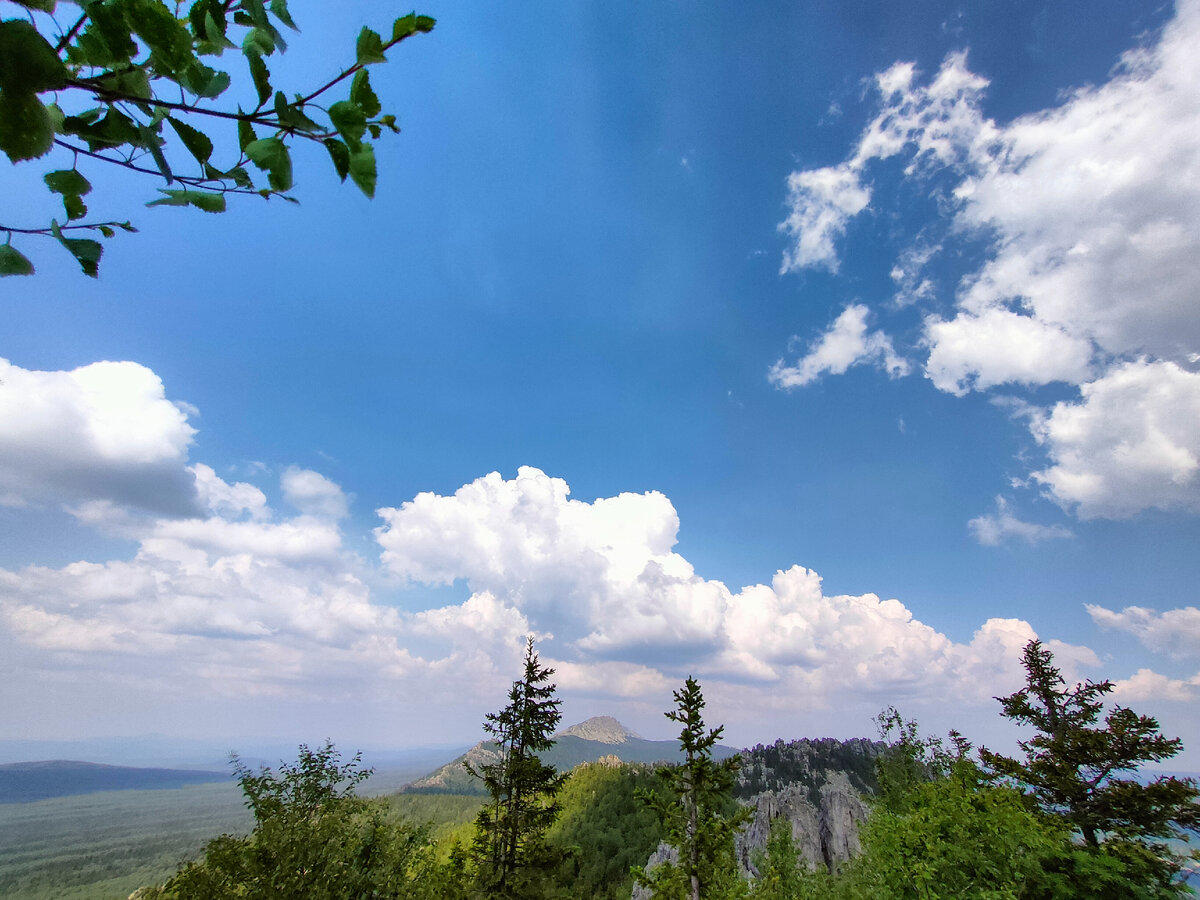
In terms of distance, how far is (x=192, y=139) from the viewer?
131 centimetres

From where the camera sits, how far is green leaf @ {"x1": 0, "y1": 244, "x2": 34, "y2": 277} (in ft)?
4.85

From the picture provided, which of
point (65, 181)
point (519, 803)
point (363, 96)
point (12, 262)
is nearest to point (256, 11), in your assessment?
point (363, 96)

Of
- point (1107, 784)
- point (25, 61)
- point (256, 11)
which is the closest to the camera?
point (25, 61)

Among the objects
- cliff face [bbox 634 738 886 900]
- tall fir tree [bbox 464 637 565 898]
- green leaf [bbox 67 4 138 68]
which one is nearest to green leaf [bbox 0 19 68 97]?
green leaf [bbox 67 4 138 68]

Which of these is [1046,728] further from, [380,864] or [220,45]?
[220,45]

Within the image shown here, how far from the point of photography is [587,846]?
99.2 m

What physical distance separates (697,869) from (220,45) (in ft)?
56.0

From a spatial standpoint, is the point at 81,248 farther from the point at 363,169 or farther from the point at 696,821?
the point at 696,821

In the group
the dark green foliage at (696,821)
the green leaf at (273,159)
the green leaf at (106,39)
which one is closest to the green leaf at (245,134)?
the green leaf at (273,159)

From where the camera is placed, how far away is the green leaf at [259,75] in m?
1.19

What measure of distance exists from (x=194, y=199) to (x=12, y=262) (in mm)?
619

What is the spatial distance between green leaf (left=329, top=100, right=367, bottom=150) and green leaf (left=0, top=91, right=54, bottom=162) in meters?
0.56

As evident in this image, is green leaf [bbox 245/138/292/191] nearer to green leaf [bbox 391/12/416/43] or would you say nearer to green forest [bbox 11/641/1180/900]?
green leaf [bbox 391/12/416/43]

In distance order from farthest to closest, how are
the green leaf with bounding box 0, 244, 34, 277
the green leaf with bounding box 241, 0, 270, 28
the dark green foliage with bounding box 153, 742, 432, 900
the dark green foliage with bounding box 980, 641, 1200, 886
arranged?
the dark green foliage with bounding box 980, 641, 1200, 886 < the dark green foliage with bounding box 153, 742, 432, 900 < the green leaf with bounding box 0, 244, 34, 277 < the green leaf with bounding box 241, 0, 270, 28
